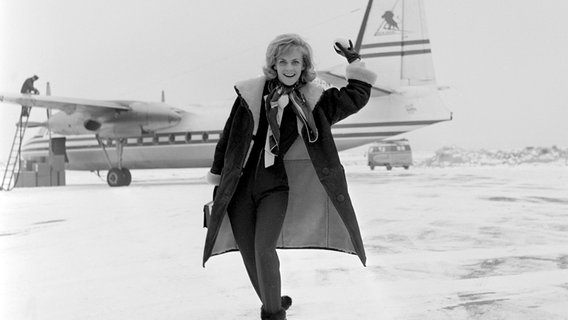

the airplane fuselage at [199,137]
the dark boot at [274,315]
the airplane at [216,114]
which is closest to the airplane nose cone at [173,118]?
the airplane at [216,114]

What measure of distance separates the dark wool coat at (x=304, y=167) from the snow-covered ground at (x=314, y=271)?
0.44 meters

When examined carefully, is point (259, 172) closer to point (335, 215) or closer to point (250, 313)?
point (335, 215)

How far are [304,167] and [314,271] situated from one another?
1.43 m

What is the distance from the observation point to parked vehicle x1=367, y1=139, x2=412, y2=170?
23.6 meters

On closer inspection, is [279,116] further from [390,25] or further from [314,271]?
[390,25]

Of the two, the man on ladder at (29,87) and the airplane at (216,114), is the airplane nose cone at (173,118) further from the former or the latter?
the man on ladder at (29,87)

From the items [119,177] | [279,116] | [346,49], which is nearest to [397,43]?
[119,177]

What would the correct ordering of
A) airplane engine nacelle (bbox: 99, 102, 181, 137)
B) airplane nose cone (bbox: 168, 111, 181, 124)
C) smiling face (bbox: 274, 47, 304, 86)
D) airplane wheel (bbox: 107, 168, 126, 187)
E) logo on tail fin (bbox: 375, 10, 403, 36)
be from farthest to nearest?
airplane nose cone (bbox: 168, 111, 181, 124)
airplane engine nacelle (bbox: 99, 102, 181, 137)
airplane wheel (bbox: 107, 168, 126, 187)
logo on tail fin (bbox: 375, 10, 403, 36)
smiling face (bbox: 274, 47, 304, 86)

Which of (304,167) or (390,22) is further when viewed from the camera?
(390,22)

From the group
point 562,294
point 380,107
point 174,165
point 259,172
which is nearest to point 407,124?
point 380,107

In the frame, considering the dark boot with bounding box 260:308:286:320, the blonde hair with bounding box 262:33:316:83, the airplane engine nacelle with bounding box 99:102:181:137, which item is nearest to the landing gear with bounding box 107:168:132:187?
the airplane engine nacelle with bounding box 99:102:181:137

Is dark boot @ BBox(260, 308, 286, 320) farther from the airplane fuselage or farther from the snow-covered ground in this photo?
the airplane fuselage

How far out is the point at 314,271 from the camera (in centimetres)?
360

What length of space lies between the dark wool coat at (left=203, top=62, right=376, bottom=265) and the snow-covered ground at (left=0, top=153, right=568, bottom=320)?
17.3 inches
